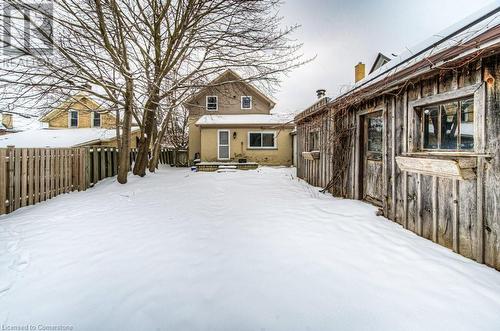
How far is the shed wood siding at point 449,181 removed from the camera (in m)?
2.56

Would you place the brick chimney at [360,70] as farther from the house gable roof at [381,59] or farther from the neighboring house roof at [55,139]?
the neighboring house roof at [55,139]

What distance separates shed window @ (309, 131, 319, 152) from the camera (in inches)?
317

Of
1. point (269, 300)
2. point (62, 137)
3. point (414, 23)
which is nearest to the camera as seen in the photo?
point (269, 300)

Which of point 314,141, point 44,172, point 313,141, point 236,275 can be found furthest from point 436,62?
point 44,172

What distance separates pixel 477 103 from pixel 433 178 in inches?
44.1

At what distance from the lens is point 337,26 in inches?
379

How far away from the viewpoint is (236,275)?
2.49 m

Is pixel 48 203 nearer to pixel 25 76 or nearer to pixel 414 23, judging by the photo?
pixel 25 76

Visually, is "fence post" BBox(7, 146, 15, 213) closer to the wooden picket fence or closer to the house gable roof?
the wooden picket fence

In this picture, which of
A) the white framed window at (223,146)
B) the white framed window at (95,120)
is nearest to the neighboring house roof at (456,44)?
the white framed window at (223,146)

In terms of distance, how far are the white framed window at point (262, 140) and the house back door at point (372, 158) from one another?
10026 mm

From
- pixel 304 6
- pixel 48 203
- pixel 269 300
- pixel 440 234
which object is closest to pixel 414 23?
pixel 304 6

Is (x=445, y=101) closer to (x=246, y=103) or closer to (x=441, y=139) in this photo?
(x=441, y=139)

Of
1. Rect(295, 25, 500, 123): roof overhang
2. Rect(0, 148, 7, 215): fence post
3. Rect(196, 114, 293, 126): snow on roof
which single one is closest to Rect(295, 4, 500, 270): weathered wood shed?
Rect(295, 25, 500, 123): roof overhang
